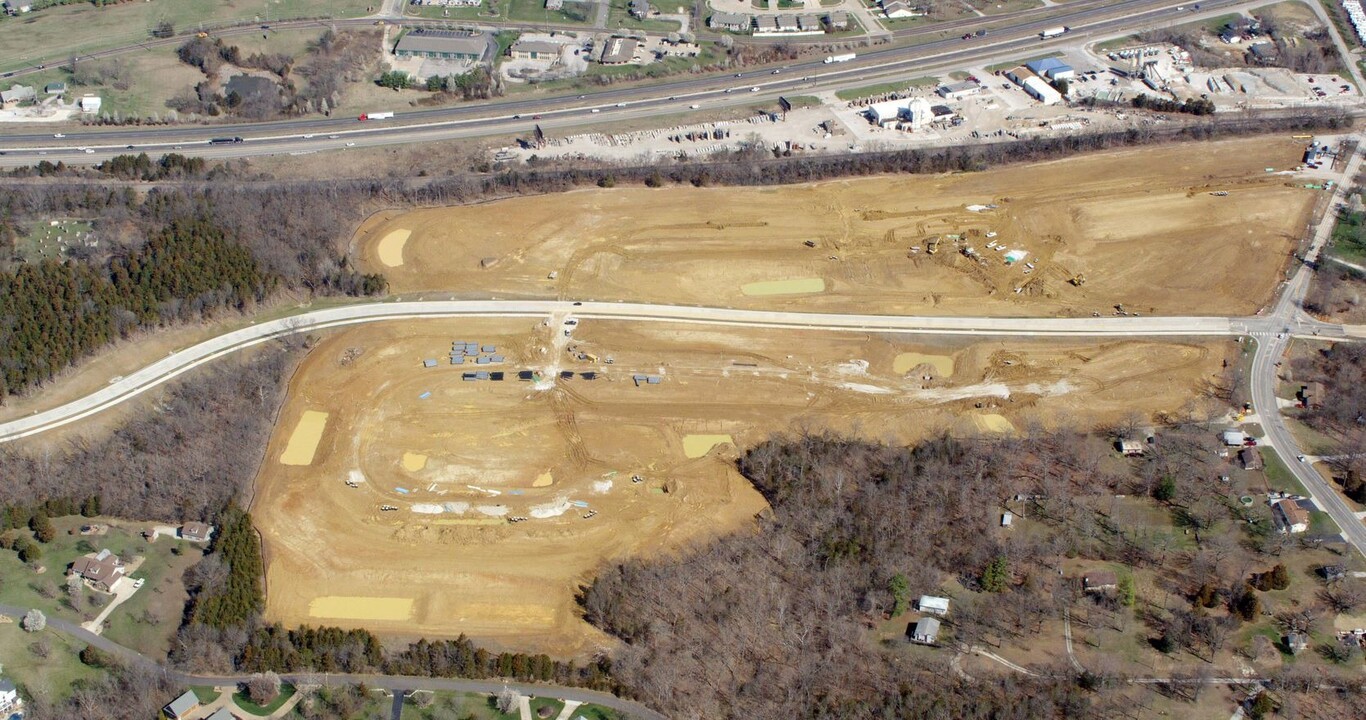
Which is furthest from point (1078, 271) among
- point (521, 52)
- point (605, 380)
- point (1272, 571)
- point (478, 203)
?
point (521, 52)

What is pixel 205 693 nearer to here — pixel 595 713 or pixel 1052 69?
pixel 595 713

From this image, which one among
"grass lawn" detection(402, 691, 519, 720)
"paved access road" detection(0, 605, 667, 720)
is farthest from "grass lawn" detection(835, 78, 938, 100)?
"grass lawn" detection(402, 691, 519, 720)

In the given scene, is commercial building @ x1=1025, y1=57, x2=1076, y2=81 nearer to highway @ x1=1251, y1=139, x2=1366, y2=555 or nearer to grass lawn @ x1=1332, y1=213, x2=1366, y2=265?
highway @ x1=1251, y1=139, x2=1366, y2=555

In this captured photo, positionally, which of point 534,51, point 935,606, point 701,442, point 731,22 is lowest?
point 935,606

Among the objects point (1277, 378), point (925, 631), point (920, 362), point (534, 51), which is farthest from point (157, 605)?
point (534, 51)

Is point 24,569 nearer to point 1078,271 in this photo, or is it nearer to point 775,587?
point 775,587

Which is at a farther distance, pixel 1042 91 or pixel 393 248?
pixel 1042 91
